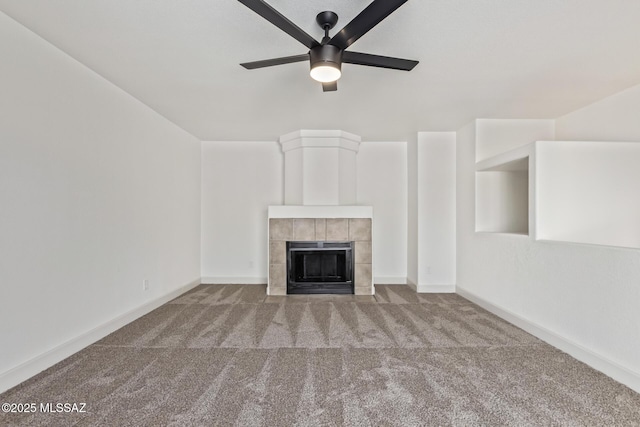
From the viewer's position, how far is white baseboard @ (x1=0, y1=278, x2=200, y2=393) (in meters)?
1.93

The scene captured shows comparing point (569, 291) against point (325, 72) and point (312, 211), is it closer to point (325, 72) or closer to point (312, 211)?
point (325, 72)

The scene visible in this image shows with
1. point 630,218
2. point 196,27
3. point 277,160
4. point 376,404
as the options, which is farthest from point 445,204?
point 196,27

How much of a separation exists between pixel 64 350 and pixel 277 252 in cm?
257

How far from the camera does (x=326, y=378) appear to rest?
81.3 inches

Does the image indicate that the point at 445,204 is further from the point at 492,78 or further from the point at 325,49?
the point at 325,49

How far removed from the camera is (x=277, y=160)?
500 centimetres

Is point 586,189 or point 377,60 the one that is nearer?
point 377,60

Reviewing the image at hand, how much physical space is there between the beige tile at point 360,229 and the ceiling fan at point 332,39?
103 inches

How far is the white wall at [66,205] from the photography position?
197 cm

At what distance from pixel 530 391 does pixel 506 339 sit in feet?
2.83

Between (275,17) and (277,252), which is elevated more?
(275,17)

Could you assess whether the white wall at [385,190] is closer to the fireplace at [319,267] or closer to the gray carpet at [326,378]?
the fireplace at [319,267]

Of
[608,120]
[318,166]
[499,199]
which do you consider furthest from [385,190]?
[608,120]

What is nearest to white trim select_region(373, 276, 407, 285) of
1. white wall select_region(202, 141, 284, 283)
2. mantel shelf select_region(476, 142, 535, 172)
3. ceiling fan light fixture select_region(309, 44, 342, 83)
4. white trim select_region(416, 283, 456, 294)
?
white trim select_region(416, 283, 456, 294)
